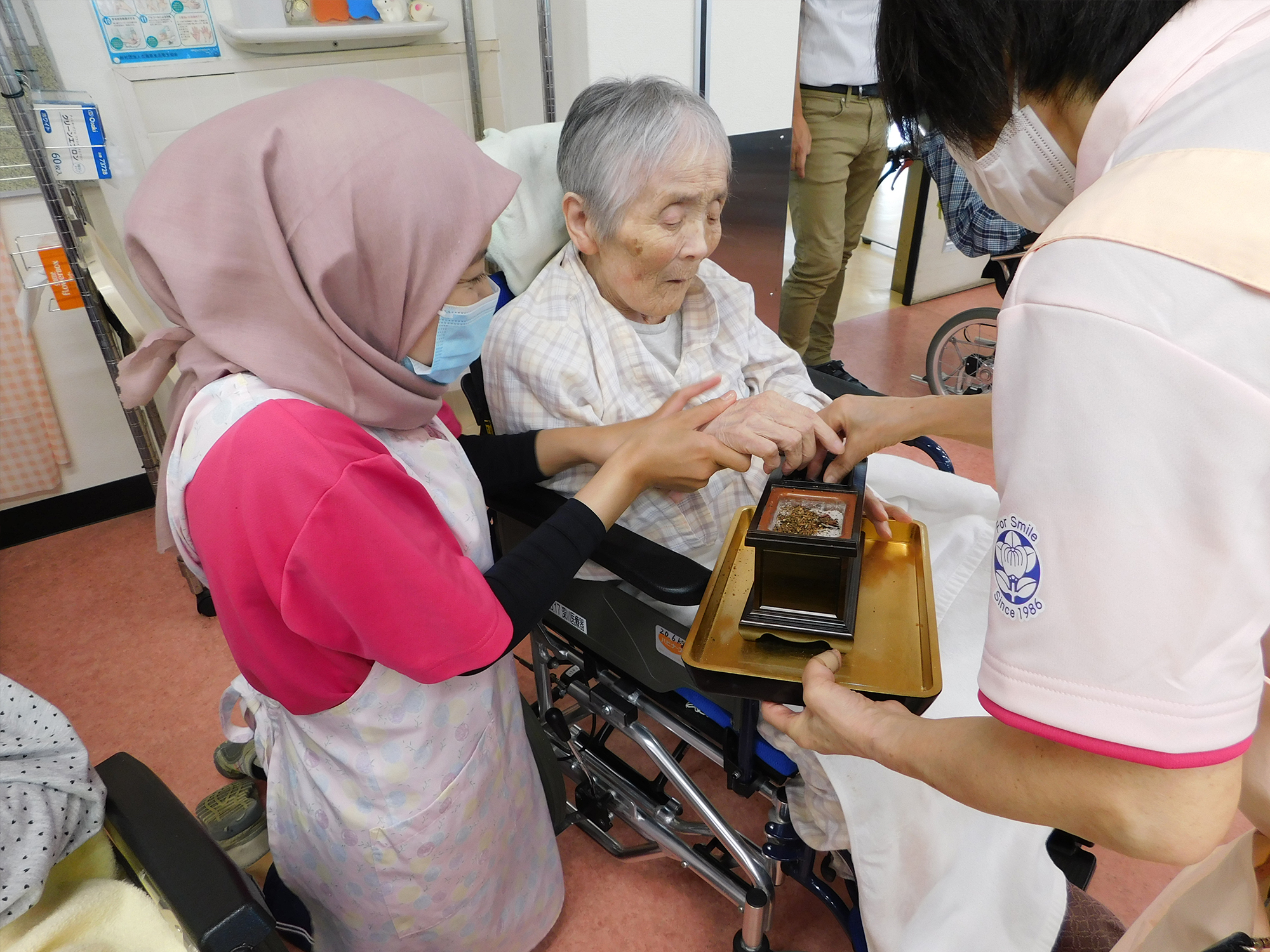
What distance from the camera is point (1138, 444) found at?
20.1 inches

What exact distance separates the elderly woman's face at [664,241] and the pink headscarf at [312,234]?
17.1 inches

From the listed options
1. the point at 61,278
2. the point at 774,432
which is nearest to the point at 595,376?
the point at 774,432

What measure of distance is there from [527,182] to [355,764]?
3.62ft

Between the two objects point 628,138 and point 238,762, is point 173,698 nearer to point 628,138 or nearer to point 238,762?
point 238,762

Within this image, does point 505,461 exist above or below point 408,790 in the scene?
above

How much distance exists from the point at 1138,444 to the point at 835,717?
46cm

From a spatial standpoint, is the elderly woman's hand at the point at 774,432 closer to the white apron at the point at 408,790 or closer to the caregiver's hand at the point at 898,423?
the caregiver's hand at the point at 898,423

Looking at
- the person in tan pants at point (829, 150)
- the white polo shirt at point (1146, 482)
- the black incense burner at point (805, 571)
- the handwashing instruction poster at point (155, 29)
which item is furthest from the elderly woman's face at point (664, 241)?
the handwashing instruction poster at point (155, 29)

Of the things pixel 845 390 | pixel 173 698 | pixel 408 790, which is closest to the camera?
pixel 408 790

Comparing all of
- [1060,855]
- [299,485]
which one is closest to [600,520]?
[299,485]

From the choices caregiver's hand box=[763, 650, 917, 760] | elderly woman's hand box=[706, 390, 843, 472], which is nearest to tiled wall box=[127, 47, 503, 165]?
elderly woman's hand box=[706, 390, 843, 472]

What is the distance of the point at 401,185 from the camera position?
0.98 metres

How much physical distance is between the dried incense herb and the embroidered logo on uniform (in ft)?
1.44

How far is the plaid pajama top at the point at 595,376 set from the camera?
1.50 m
